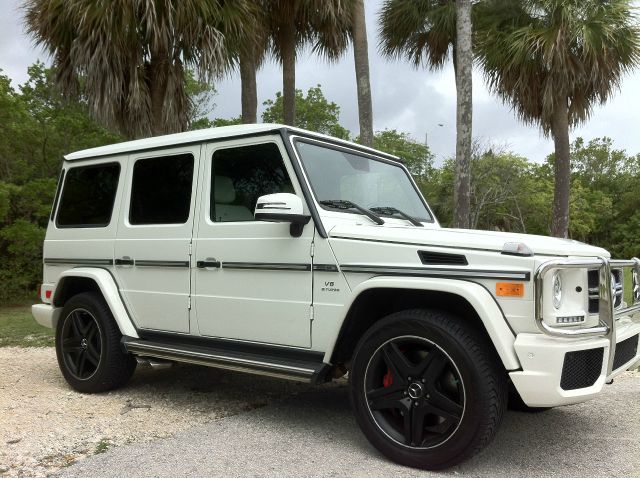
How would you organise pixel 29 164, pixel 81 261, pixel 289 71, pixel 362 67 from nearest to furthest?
pixel 81 261 → pixel 362 67 → pixel 289 71 → pixel 29 164

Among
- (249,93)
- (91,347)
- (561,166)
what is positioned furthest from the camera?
(561,166)

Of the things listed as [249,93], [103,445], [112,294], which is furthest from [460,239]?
[249,93]

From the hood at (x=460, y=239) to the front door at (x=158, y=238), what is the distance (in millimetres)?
1398

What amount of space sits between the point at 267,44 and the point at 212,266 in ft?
29.6

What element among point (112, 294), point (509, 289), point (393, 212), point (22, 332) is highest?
point (393, 212)

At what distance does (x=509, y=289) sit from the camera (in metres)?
3.22

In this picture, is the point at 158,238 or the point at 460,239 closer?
the point at 460,239

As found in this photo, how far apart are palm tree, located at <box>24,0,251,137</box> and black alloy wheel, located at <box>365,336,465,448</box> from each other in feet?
24.6

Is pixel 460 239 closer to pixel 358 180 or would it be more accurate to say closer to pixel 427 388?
pixel 427 388

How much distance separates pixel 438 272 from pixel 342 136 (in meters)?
29.2

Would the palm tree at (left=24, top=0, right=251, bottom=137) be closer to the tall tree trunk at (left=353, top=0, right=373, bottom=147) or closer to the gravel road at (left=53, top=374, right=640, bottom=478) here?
the tall tree trunk at (left=353, top=0, right=373, bottom=147)

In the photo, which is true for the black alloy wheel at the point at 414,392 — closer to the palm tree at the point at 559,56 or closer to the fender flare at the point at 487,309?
the fender flare at the point at 487,309

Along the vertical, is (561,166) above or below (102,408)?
above

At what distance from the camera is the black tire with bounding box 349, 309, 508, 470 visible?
3.27m
